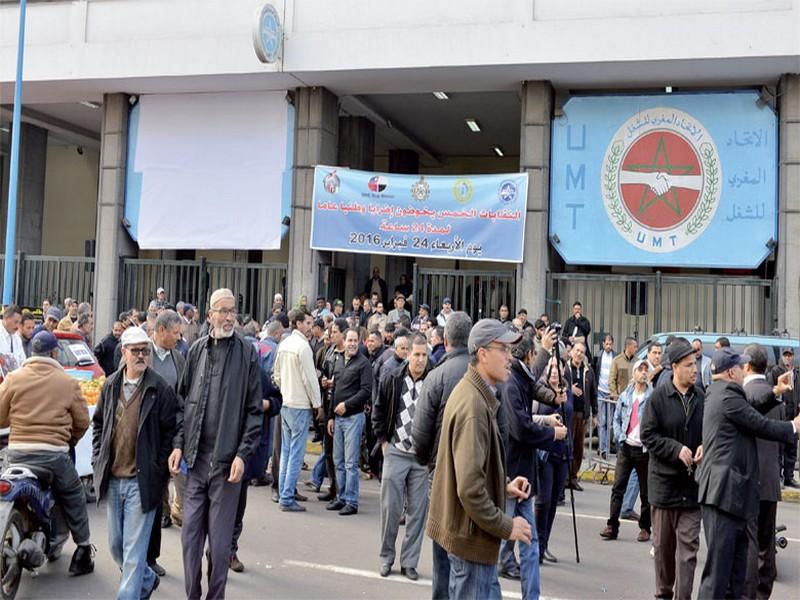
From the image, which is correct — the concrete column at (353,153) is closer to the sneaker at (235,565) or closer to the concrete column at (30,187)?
the concrete column at (30,187)

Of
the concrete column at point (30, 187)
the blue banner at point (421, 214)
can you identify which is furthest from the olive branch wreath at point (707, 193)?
the concrete column at point (30, 187)

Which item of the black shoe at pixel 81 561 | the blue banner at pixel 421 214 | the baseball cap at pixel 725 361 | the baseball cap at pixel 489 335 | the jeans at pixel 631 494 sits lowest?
the black shoe at pixel 81 561

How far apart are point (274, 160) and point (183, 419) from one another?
12466 millimetres

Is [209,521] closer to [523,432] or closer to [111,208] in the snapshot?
[523,432]

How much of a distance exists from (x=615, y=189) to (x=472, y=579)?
12708 mm

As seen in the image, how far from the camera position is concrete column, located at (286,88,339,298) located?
664 inches

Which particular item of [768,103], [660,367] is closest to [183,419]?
[660,367]

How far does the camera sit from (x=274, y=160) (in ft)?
56.3

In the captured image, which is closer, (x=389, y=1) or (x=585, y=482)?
(x=585, y=482)

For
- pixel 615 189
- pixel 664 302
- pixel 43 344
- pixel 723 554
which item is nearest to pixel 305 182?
pixel 615 189

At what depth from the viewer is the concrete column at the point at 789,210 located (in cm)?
1477

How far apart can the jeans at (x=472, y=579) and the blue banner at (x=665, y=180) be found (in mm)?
12251

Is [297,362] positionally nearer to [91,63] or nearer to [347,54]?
[347,54]

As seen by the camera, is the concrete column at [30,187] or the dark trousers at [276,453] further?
the concrete column at [30,187]
